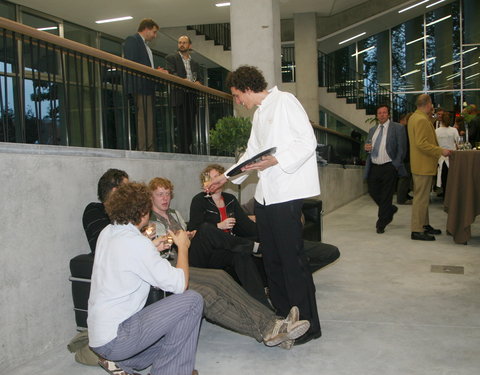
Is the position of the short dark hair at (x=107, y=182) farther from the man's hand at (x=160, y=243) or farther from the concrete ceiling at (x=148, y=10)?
the concrete ceiling at (x=148, y=10)

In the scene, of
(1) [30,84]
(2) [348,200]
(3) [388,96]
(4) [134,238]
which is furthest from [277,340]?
(3) [388,96]

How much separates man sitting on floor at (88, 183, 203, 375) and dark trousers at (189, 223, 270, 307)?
3.20ft

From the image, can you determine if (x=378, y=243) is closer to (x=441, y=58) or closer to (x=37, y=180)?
(x=37, y=180)

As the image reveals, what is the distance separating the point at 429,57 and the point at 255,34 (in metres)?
12.7

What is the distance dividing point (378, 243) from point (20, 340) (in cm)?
443

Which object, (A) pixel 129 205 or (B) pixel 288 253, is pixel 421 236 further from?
(A) pixel 129 205

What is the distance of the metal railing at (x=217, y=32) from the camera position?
47.4 feet

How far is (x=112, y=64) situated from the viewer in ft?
14.5

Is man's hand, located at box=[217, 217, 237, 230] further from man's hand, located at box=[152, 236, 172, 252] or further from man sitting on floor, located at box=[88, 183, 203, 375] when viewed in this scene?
man sitting on floor, located at box=[88, 183, 203, 375]

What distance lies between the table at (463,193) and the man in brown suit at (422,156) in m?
0.19

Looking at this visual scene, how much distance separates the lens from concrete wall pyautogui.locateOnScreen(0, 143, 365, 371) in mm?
2767

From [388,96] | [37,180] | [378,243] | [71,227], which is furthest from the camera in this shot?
[388,96]

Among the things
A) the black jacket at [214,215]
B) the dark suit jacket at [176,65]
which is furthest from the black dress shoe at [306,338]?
the dark suit jacket at [176,65]

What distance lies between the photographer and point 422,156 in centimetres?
608
